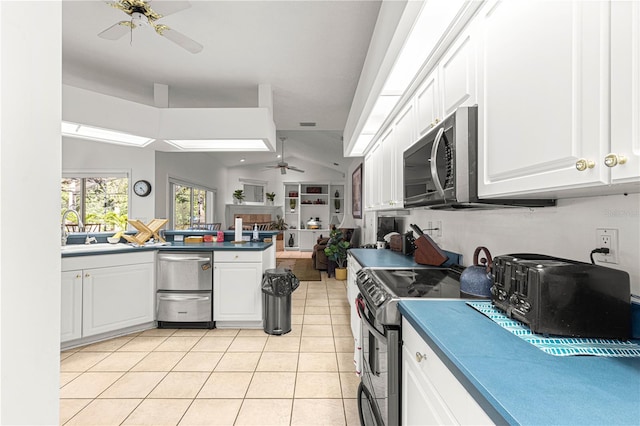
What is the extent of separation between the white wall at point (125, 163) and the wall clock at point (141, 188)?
5cm

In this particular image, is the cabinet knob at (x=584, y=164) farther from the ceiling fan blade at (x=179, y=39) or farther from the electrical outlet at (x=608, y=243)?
the ceiling fan blade at (x=179, y=39)

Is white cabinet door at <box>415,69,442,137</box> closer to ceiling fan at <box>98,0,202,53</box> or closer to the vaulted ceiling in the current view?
the vaulted ceiling

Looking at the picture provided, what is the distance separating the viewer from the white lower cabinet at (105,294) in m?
2.88

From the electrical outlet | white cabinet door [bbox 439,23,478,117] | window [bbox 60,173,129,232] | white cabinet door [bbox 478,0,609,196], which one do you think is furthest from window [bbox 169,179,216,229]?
the electrical outlet

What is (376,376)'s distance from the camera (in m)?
1.60

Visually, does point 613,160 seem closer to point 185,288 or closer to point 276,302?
point 276,302

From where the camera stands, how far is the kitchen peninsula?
2.92 meters

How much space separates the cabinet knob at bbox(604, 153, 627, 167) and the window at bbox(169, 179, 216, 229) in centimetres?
600

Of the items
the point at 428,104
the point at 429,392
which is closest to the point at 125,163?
the point at 428,104

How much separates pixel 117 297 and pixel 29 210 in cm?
319

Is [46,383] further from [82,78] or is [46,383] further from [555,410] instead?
[82,78]

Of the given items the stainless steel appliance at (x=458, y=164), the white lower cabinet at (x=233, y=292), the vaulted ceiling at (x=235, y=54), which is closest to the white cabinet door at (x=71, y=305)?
the white lower cabinet at (x=233, y=292)

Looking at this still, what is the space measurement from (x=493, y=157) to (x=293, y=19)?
2.02m

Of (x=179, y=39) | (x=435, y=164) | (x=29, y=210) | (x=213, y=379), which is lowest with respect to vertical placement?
(x=213, y=379)
